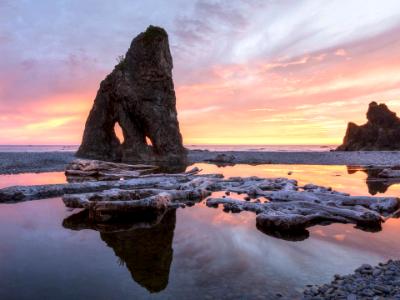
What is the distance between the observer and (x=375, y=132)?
8419 cm

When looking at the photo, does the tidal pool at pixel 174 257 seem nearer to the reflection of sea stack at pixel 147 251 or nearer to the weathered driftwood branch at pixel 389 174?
the reflection of sea stack at pixel 147 251

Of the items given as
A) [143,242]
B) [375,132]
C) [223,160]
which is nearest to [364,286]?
[143,242]

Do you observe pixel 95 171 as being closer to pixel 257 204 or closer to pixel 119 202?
pixel 119 202

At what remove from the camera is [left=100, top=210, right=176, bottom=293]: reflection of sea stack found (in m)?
5.85

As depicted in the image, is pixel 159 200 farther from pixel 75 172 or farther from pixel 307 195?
pixel 75 172

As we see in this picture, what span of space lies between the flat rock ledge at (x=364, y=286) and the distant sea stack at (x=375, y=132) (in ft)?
273

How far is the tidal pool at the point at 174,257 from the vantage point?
542 cm

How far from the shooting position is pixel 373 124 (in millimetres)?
86500

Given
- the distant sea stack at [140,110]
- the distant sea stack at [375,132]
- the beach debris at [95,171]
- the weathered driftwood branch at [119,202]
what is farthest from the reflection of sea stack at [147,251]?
the distant sea stack at [375,132]

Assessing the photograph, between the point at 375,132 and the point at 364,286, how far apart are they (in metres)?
89.6

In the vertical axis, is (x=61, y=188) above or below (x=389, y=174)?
above

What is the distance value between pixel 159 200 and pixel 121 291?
605 cm

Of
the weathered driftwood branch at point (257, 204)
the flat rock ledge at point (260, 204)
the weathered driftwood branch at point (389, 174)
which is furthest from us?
the weathered driftwood branch at point (389, 174)

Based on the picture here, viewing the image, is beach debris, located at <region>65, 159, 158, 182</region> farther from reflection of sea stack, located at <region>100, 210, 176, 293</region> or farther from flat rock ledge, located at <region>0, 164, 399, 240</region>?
reflection of sea stack, located at <region>100, 210, 176, 293</region>
